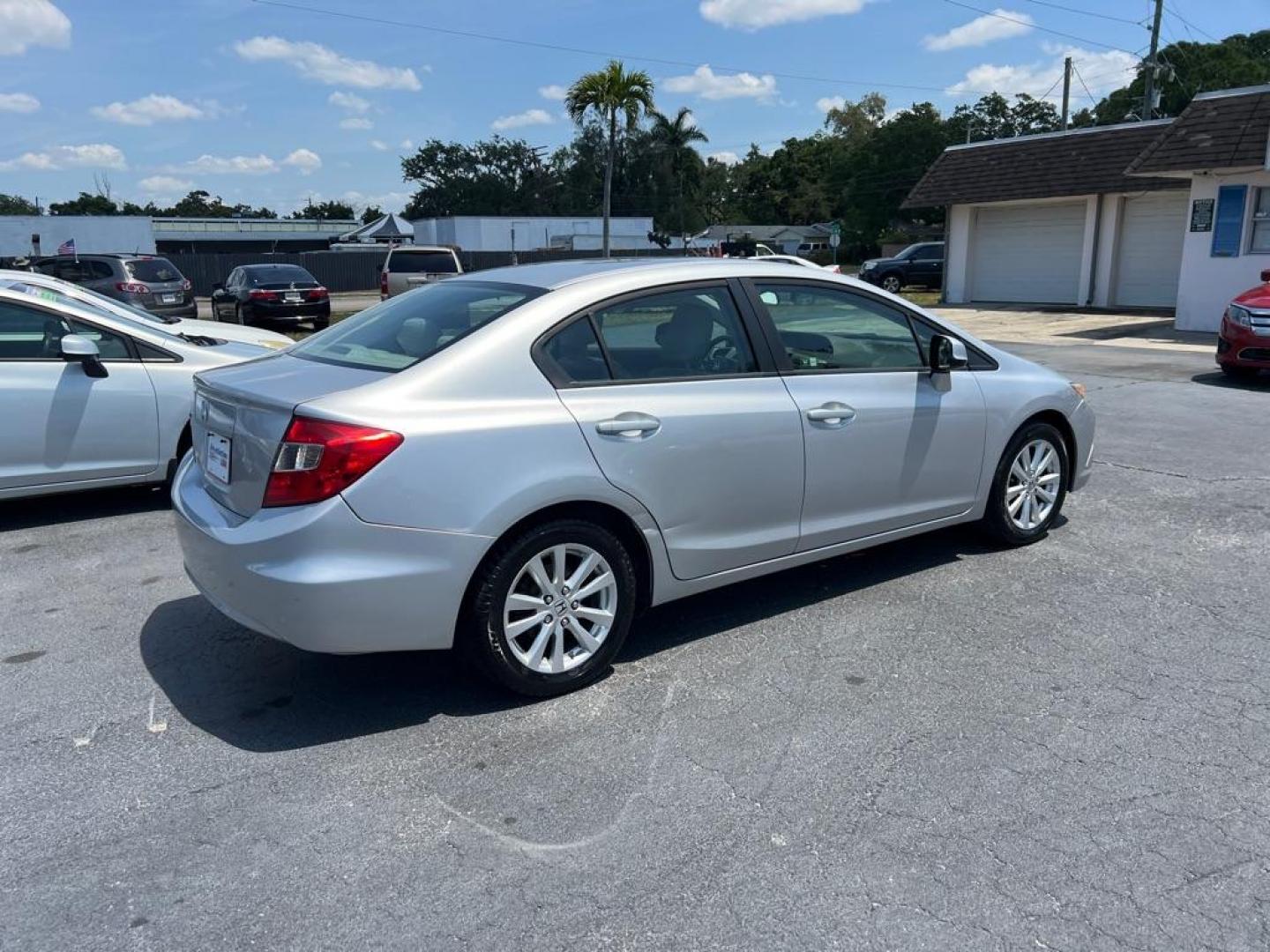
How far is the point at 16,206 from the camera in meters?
108

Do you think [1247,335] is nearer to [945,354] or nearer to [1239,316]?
[1239,316]

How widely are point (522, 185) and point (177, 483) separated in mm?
87605

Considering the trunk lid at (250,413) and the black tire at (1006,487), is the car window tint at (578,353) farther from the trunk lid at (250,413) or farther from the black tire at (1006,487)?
the black tire at (1006,487)

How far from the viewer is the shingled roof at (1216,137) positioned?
17.7m

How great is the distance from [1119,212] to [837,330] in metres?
21.7

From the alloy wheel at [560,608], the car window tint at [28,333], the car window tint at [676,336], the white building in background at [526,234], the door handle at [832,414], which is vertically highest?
the white building in background at [526,234]

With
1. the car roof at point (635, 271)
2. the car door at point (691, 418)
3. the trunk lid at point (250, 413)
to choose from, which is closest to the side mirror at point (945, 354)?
the car roof at point (635, 271)

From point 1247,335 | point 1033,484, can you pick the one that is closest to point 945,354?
point 1033,484

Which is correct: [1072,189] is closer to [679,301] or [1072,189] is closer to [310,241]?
[679,301]

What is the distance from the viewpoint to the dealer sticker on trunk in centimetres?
391

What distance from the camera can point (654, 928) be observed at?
267 centimetres

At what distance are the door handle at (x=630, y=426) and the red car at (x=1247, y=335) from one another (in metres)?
10.7

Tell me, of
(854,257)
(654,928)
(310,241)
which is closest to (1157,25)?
(854,257)

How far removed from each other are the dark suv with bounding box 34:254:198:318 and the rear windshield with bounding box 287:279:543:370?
53.2 ft
